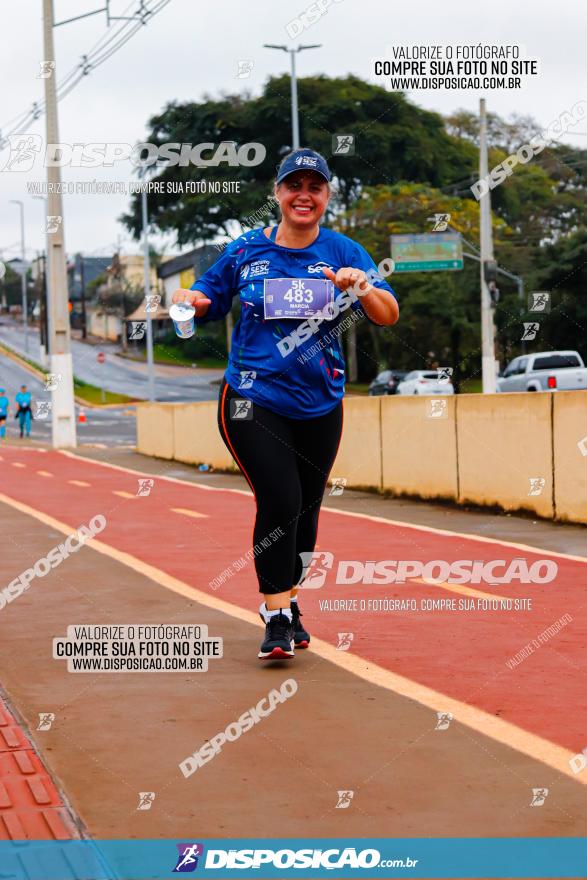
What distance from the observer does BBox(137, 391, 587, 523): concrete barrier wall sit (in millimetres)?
11711

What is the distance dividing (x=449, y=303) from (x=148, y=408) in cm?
3085

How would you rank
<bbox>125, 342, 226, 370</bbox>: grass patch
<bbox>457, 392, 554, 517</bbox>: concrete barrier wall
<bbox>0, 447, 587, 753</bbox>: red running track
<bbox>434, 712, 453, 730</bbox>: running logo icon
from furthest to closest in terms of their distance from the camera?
<bbox>125, 342, 226, 370</bbox>: grass patch
<bbox>457, 392, 554, 517</bbox>: concrete barrier wall
<bbox>0, 447, 587, 753</bbox>: red running track
<bbox>434, 712, 453, 730</bbox>: running logo icon

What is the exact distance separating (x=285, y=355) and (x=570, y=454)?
6222mm

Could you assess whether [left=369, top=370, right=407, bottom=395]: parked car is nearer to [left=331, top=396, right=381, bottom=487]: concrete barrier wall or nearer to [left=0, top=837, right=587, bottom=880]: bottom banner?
[left=331, top=396, right=381, bottom=487]: concrete barrier wall

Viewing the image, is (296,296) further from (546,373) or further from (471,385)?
(471,385)

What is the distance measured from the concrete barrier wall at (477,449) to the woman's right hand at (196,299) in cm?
597

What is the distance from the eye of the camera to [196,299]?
5.88 m

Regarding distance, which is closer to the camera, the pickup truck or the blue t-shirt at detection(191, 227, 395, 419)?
the blue t-shirt at detection(191, 227, 395, 419)

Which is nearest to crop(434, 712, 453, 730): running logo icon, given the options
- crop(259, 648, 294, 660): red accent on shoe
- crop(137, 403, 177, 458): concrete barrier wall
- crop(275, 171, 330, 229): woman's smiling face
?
crop(259, 648, 294, 660): red accent on shoe

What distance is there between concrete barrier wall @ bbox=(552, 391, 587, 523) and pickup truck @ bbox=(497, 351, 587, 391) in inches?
881

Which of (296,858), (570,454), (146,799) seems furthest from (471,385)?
(296,858)

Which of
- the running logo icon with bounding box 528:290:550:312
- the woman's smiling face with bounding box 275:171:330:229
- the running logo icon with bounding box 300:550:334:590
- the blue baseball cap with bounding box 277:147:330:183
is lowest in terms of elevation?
the running logo icon with bounding box 300:550:334:590

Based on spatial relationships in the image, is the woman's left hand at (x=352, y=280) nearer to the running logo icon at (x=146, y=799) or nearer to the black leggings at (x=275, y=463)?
the black leggings at (x=275, y=463)

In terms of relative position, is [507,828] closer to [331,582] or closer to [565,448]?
[331,582]
